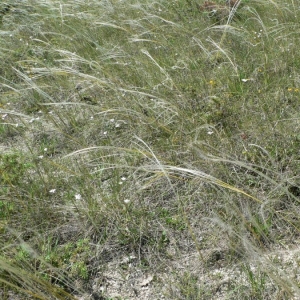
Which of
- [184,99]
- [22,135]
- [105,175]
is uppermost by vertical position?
[184,99]

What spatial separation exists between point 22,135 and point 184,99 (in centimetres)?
115

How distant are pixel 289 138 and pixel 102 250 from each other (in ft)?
3.53

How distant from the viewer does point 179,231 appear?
6.27 ft

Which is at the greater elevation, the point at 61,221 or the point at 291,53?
the point at 291,53

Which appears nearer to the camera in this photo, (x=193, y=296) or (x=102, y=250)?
(x=193, y=296)

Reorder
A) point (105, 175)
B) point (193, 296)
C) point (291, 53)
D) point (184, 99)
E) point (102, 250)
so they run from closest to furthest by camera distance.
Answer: point (193, 296) < point (102, 250) < point (105, 175) < point (184, 99) < point (291, 53)

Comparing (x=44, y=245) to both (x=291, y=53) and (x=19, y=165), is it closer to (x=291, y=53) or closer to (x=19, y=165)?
(x=19, y=165)

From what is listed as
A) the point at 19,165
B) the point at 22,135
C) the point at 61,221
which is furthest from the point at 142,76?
the point at 61,221

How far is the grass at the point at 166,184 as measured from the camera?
5.47ft

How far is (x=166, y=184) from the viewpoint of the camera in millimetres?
2170

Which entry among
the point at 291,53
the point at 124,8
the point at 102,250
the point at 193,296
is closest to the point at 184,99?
the point at 291,53

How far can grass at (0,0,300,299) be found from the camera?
1667 millimetres

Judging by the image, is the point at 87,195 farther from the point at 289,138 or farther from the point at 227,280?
the point at 289,138

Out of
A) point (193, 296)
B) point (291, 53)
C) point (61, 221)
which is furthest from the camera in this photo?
point (291, 53)
